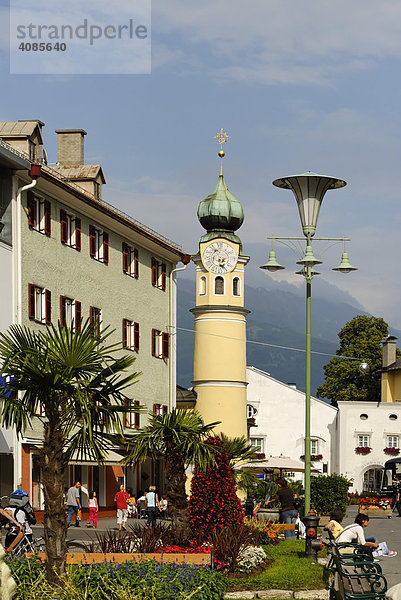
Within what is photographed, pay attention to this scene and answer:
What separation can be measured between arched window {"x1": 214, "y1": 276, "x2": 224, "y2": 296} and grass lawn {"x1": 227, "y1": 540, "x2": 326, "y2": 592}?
47.0m

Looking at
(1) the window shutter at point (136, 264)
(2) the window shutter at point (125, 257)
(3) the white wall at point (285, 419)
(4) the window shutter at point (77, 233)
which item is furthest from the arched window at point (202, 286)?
(4) the window shutter at point (77, 233)

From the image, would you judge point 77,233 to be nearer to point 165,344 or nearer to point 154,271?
point 154,271

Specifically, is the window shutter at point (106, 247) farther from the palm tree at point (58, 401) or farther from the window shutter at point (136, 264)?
the palm tree at point (58, 401)

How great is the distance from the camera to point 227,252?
71250 mm

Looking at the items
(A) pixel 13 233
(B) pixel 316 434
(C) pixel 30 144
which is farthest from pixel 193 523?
(B) pixel 316 434

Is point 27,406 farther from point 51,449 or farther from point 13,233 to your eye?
point 13,233

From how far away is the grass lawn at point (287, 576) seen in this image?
1789cm

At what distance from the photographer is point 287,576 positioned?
1884 cm

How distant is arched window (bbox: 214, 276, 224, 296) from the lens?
69750 mm

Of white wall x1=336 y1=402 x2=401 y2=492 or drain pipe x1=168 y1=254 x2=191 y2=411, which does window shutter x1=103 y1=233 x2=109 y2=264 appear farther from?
white wall x1=336 y1=402 x2=401 y2=492

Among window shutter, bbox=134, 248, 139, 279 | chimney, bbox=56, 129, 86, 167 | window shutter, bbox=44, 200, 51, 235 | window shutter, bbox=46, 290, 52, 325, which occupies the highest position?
chimney, bbox=56, 129, 86, 167

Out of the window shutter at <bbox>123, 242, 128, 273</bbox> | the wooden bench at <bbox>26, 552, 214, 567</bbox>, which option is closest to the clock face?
the window shutter at <bbox>123, 242, 128, 273</bbox>

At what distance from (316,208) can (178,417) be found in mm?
6843

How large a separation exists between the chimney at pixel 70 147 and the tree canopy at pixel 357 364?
1740 inches
